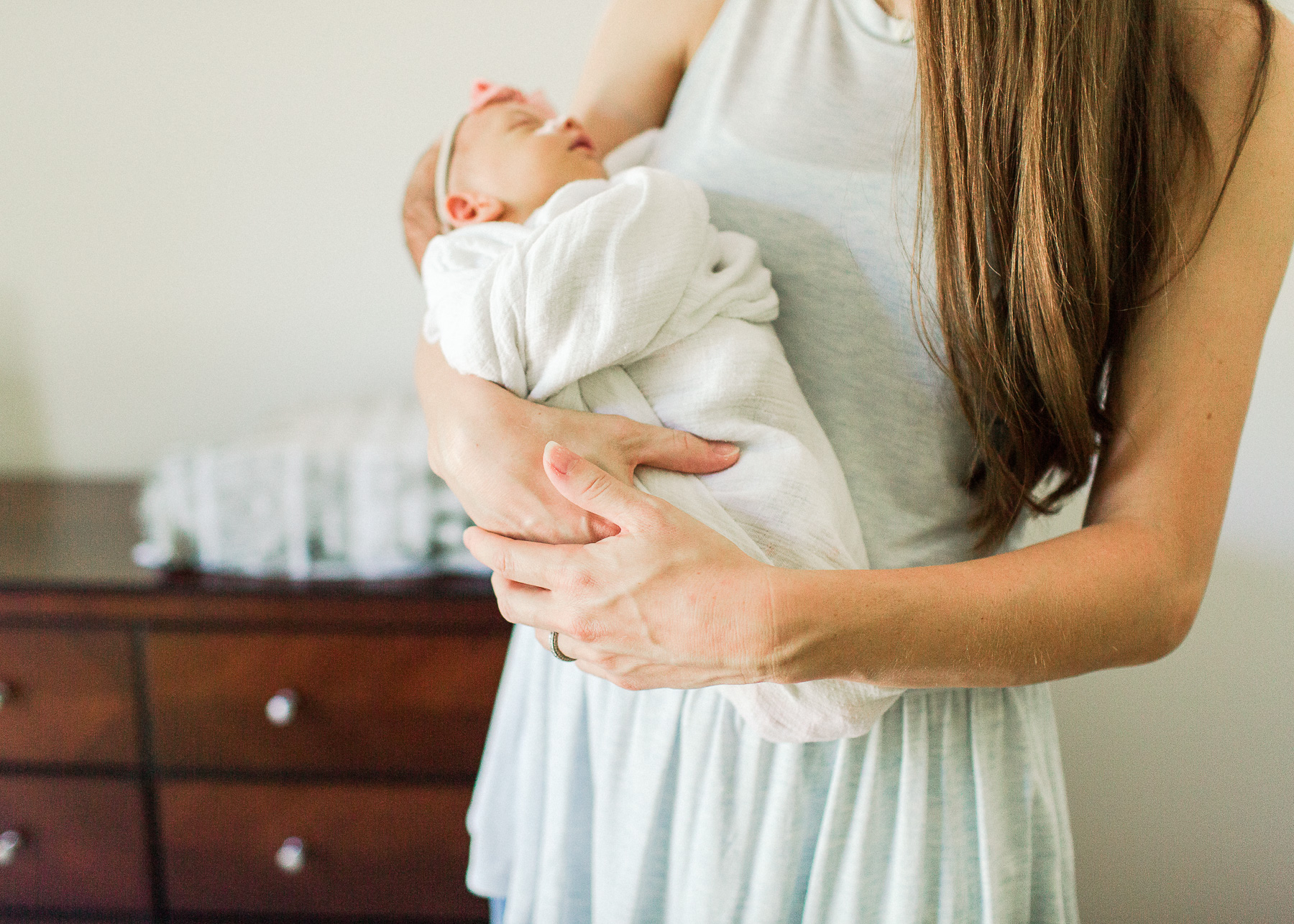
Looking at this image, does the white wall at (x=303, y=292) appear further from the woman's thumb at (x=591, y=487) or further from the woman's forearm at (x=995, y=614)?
the woman's thumb at (x=591, y=487)

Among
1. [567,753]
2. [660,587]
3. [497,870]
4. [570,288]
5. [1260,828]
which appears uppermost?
[570,288]

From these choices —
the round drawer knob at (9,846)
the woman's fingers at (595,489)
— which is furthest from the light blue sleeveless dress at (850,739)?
the round drawer knob at (9,846)

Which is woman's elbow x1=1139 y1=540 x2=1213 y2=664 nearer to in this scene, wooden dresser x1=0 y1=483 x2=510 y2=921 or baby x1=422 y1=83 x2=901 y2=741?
baby x1=422 y1=83 x2=901 y2=741

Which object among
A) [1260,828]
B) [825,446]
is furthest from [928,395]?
[1260,828]

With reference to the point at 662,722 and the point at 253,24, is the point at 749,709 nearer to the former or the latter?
the point at 662,722

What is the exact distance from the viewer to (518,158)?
0.73 meters

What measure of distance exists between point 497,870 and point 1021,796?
52cm

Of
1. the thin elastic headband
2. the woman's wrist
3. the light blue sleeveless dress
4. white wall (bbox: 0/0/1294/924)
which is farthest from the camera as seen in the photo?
white wall (bbox: 0/0/1294/924)

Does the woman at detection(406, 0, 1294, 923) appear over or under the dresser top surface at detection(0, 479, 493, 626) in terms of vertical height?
over

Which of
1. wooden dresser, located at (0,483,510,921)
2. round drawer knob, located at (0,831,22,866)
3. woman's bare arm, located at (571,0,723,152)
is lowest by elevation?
round drawer knob, located at (0,831,22,866)

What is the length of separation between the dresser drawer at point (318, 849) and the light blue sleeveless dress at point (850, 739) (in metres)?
0.69

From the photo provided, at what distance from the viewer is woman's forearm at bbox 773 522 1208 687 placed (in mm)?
519

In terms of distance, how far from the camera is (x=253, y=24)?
1.56 meters

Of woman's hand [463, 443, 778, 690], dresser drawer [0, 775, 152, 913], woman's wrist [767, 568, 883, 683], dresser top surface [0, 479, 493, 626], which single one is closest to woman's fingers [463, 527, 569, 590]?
woman's hand [463, 443, 778, 690]
